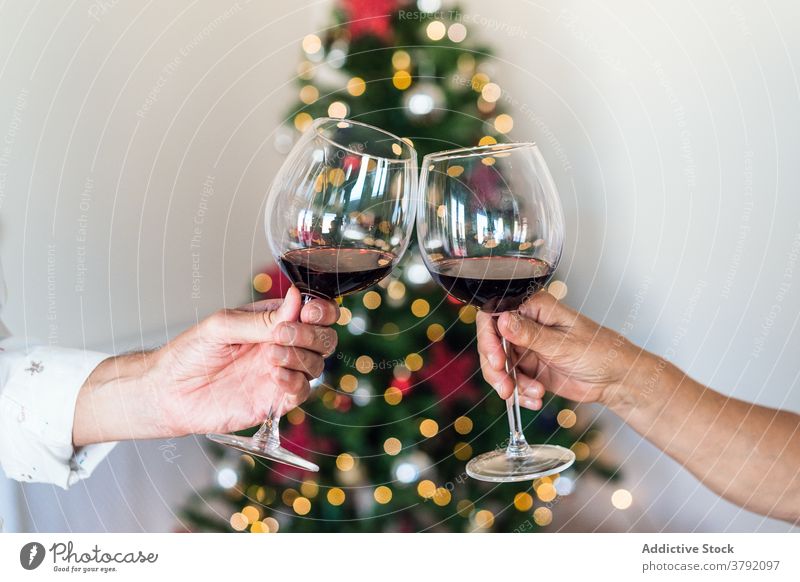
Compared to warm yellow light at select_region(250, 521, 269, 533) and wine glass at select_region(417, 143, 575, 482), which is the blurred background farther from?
wine glass at select_region(417, 143, 575, 482)

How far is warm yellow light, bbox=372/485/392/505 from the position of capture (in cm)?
101

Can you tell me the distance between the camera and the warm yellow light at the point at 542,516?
3.43 ft

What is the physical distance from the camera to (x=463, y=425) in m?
1.05

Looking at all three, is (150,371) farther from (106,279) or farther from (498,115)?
(498,115)

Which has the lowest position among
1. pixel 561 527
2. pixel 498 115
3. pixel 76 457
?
pixel 561 527

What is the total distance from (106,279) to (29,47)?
0.29 m

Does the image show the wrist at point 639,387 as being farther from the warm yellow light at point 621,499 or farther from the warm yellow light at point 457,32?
the warm yellow light at point 457,32

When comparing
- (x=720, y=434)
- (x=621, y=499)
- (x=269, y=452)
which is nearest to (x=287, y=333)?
(x=269, y=452)

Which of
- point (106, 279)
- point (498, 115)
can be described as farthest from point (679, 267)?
point (106, 279)

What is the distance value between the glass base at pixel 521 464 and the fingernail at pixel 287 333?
0.68 feet

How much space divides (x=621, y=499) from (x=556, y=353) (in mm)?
414

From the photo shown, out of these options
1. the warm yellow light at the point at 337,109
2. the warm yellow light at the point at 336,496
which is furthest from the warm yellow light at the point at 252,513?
the warm yellow light at the point at 337,109

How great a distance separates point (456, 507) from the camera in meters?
1.03

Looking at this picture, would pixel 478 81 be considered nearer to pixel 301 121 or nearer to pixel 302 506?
pixel 301 121
